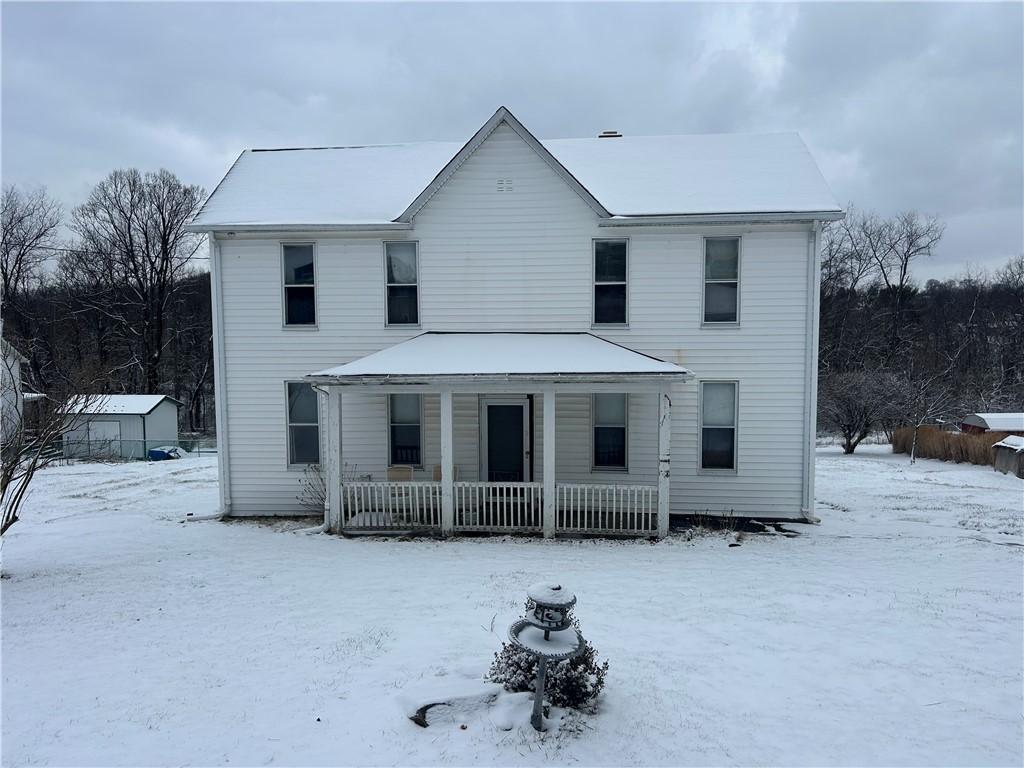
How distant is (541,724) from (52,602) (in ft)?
20.8

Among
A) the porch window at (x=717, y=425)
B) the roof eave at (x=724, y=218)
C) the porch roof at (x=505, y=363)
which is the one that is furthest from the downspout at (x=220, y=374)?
the porch window at (x=717, y=425)

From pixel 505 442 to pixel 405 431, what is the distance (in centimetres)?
204

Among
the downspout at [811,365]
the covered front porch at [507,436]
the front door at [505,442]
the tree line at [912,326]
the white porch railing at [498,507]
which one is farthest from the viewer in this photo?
the tree line at [912,326]

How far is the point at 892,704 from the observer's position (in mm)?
4398

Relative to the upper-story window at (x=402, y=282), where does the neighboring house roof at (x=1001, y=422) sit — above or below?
below

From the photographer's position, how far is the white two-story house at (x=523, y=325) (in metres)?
10.0

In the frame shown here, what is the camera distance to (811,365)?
10062 millimetres

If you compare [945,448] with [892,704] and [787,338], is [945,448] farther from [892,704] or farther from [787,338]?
[892,704]

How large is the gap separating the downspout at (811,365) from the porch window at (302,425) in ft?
31.5

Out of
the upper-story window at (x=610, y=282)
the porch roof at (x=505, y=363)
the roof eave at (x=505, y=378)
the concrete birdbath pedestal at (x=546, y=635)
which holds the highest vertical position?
the upper-story window at (x=610, y=282)

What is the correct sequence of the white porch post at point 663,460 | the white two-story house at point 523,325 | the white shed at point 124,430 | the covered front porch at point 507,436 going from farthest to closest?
the white shed at point 124,430, the white two-story house at point 523,325, the white porch post at point 663,460, the covered front porch at point 507,436

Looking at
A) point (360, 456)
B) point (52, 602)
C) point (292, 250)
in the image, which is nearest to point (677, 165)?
point (292, 250)

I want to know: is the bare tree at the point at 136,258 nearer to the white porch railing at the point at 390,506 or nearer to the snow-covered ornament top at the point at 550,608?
the white porch railing at the point at 390,506

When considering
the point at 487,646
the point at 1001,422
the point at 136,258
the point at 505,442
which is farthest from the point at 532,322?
the point at 136,258
